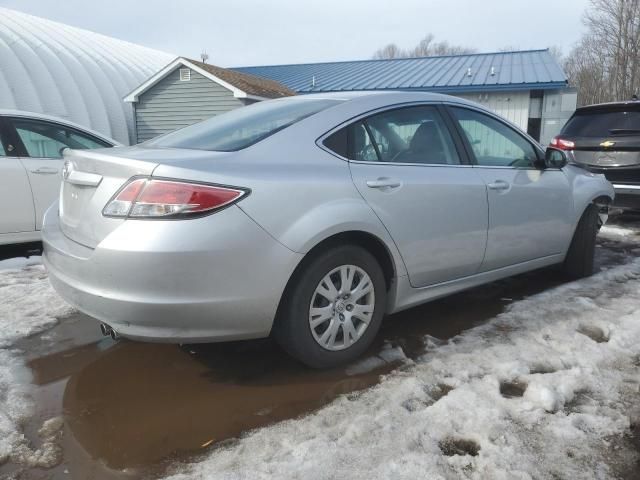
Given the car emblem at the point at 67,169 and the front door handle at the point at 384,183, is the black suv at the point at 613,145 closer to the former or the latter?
the front door handle at the point at 384,183

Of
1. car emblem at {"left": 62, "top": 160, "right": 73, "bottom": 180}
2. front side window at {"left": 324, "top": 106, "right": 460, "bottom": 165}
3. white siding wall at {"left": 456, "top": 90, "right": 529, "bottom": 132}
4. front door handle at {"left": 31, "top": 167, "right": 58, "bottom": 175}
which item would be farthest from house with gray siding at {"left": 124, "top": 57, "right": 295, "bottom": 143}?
car emblem at {"left": 62, "top": 160, "right": 73, "bottom": 180}

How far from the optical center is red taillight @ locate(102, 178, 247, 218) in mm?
Result: 2279

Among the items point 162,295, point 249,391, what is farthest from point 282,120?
point 249,391

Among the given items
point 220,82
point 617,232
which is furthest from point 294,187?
point 220,82

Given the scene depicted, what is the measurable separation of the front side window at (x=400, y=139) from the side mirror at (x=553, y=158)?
41.4 inches

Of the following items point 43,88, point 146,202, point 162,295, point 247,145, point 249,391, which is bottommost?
point 249,391

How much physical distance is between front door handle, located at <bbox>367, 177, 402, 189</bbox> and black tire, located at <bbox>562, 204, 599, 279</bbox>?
2.27m

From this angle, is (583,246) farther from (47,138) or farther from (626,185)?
(47,138)

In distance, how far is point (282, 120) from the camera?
116 inches

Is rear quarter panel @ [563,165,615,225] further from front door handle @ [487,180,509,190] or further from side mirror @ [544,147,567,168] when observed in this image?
front door handle @ [487,180,509,190]

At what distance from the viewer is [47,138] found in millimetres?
5207

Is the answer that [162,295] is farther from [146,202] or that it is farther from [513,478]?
[513,478]

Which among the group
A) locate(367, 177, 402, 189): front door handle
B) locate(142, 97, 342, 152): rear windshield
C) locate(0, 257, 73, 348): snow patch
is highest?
locate(142, 97, 342, 152): rear windshield

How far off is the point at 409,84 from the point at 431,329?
1677 cm
